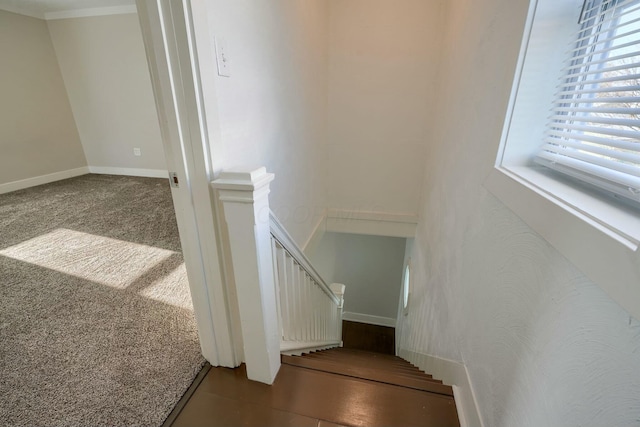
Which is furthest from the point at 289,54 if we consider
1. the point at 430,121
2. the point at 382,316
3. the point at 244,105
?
the point at 382,316

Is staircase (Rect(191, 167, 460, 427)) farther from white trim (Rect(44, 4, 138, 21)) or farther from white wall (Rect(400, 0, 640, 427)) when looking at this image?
white trim (Rect(44, 4, 138, 21))


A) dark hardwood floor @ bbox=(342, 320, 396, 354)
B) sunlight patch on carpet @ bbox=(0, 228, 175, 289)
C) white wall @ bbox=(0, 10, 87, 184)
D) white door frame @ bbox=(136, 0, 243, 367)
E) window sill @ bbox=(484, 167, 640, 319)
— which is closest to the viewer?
window sill @ bbox=(484, 167, 640, 319)

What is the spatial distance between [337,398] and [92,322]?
1.43 metres

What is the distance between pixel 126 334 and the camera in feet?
→ 4.83

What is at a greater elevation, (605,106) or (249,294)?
(605,106)

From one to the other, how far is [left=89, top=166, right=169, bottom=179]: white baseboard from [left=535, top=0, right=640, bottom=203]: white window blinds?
500 centimetres

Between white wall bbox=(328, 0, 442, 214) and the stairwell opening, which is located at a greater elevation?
white wall bbox=(328, 0, 442, 214)

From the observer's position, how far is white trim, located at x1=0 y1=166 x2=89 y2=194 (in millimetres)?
3779

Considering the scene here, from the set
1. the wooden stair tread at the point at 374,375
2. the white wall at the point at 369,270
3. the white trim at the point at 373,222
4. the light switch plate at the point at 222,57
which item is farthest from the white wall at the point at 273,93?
the white wall at the point at 369,270

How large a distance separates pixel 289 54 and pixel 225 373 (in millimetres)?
1875

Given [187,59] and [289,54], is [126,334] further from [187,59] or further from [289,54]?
[289,54]

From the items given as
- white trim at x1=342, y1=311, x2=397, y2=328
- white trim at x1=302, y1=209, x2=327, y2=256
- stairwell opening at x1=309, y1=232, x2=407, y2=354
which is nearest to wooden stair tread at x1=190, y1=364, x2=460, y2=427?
white trim at x1=302, y1=209, x2=327, y2=256

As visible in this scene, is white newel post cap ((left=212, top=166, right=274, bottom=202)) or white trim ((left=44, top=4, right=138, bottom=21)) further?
white trim ((left=44, top=4, right=138, bottom=21))

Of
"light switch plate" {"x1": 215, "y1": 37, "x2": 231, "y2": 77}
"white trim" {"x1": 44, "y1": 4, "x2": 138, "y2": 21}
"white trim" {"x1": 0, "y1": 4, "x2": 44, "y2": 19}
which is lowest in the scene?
"light switch plate" {"x1": 215, "y1": 37, "x2": 231, "y2": 77}
